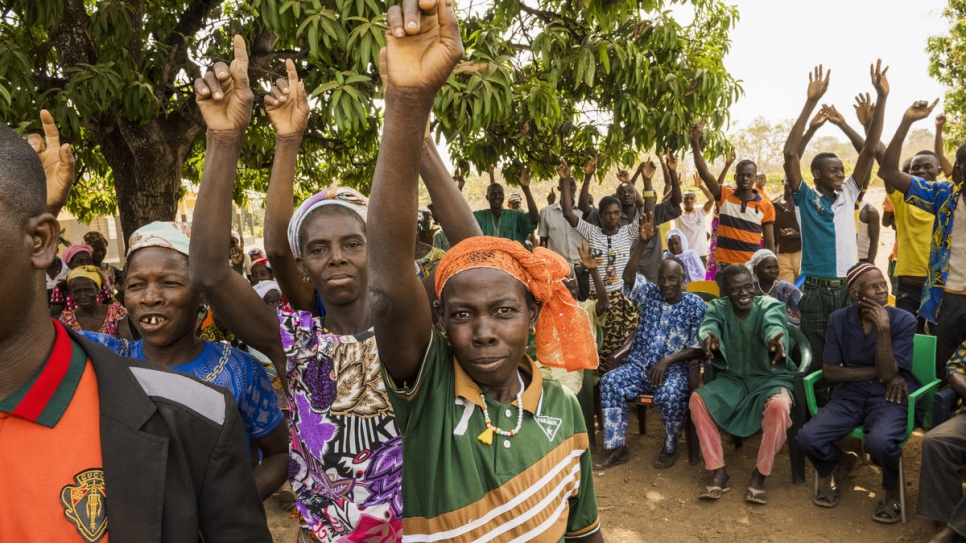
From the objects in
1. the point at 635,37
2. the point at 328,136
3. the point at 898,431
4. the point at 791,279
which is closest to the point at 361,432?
the point at 898,431

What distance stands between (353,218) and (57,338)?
0.84m

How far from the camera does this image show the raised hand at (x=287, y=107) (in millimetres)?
2000

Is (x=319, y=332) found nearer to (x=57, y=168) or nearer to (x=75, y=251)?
(x=57, y=168)

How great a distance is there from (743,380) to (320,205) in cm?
381

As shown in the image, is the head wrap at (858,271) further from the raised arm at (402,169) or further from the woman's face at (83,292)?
the woman's face at (83,292)

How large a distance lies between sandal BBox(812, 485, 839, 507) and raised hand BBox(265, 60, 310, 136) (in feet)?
12.7

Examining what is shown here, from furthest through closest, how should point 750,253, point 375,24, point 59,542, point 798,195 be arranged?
1. point 750,253
2. point 798,195
3. point 375,24
4. point 59,542

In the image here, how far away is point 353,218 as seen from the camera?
69.4 inches

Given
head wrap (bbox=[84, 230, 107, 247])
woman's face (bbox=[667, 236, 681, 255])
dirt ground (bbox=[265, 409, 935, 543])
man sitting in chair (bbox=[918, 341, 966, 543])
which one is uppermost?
head wrap (bbox=[84, 230, 107, 247])

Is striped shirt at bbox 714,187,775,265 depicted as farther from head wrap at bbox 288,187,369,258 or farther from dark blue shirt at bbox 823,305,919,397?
head wrap at bbox 288,187,369,258

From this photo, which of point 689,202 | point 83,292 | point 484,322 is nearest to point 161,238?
point 484,322

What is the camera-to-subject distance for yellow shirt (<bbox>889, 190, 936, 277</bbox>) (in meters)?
5.46

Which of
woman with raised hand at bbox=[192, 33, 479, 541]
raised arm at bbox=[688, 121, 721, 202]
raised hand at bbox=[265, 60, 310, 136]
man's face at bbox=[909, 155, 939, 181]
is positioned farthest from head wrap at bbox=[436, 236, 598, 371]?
man's face at bbox=[909, 155, 939, 181]

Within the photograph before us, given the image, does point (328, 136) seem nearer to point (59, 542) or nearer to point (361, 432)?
point (361, 432)
